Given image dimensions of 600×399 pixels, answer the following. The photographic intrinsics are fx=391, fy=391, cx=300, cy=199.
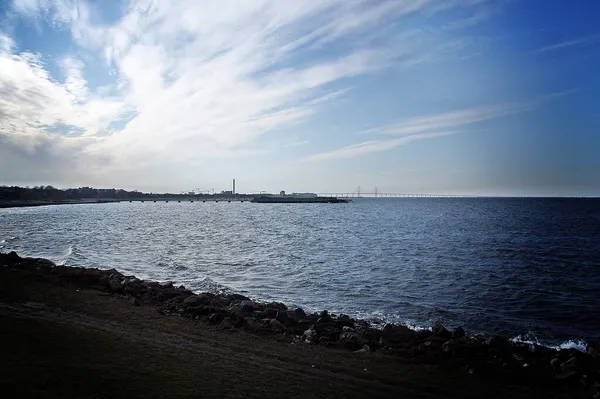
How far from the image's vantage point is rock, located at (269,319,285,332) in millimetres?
13069

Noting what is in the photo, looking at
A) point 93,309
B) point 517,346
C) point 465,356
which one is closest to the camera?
point 465,356

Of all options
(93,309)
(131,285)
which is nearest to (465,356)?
(93,309)

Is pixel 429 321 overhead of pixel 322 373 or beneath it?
beneath

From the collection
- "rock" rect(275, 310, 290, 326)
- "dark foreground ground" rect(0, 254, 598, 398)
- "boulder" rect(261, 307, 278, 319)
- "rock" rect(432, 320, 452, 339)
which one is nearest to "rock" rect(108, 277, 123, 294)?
"dark foreground ground" rect(0, 254, 598, 398)

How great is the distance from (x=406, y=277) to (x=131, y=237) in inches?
1423

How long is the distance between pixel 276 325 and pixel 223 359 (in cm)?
422

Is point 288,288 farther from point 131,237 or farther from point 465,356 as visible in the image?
point 131,237

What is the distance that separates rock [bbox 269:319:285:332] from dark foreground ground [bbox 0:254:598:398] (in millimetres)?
43

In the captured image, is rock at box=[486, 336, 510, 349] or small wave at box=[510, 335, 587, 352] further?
small wave at box=[510, 335, 587, 352]

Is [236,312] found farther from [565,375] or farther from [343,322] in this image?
[565,375]

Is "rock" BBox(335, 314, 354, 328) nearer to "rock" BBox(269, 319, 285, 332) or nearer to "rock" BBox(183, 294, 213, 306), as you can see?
"rock" BBox(269, 319, 285, 332)

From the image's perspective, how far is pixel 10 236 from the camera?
45281mm

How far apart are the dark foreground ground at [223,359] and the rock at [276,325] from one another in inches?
1.7

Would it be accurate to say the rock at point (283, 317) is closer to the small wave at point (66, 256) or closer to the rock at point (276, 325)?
the rock at point (276, 325)
